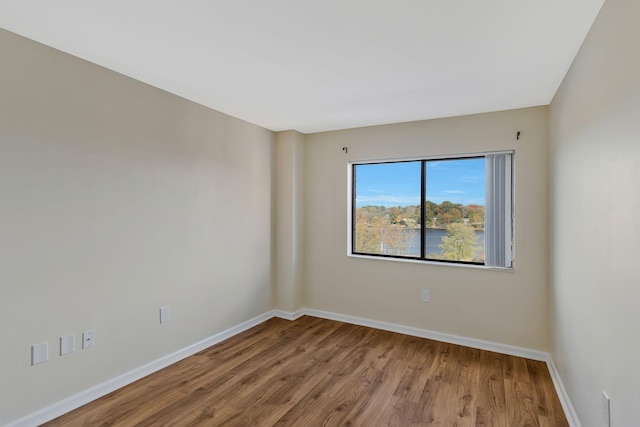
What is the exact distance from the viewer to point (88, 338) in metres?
2.27

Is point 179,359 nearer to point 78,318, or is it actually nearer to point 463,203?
point 78,318

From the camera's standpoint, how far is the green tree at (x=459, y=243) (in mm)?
3404

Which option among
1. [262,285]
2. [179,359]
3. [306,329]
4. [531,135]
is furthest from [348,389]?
[531,135]

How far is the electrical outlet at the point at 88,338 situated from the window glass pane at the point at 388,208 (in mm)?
2724

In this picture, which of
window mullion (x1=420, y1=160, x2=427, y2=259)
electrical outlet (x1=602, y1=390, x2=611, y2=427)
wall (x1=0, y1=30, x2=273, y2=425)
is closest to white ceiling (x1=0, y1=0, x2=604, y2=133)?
wall (x1=0, y1=30, x2=273, y2=425)

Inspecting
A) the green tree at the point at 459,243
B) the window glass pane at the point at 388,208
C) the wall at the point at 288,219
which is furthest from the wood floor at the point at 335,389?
the window glass pane at the point at 388,208

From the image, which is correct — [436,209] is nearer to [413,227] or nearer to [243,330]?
[413,227]

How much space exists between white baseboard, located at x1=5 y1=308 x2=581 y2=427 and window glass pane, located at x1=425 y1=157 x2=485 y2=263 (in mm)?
826

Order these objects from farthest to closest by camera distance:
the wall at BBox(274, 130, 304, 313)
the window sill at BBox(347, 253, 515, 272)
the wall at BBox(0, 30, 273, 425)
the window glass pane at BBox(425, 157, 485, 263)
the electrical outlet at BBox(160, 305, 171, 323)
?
1. the wall at BBox(274, 130, 304, 313)
2. the window glass pane at BBox(425, 157, 485, 263)
3. the window sill at BBox(347, 253, 515, 272)
4. the electrical outlet at BBox(160, 305, 171, 323)
5. the wall at BBox(0, 30, 273, 425)

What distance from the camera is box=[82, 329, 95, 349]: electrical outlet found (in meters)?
2.25

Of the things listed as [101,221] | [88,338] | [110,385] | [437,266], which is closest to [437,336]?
[437,266]

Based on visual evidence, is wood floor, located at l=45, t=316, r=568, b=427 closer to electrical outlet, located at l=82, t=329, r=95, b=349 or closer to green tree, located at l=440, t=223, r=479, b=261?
electrical outlet, located at l=82, t=329, r=95, b=349

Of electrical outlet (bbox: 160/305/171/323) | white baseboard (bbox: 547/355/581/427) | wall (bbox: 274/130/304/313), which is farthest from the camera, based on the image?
wall (bbox: 274/130/304/313)

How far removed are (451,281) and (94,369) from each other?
124 inches
